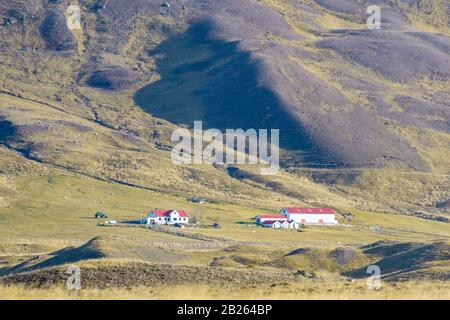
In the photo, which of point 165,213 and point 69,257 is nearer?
point 69,257

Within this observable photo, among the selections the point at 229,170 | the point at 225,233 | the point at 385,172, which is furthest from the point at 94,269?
the point at 385,172

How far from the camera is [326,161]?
189 meters

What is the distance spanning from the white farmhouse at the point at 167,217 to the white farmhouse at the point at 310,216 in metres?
15.8

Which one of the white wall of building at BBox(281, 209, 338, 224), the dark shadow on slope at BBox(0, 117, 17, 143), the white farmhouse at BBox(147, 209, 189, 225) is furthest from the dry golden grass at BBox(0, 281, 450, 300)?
the dark shadow on slope at BBox(0, 117, 17, 143)

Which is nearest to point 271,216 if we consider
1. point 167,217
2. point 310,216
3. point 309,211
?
point 310,216

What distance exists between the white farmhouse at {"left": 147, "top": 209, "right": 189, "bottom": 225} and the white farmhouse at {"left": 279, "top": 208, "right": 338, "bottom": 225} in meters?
15.8

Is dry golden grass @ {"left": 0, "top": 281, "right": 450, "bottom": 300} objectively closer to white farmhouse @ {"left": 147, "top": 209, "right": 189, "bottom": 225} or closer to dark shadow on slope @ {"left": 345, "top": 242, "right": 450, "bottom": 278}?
dark shadow on slope @ {"left": 345, "top": 242, "right": 450, "bottom": 278}

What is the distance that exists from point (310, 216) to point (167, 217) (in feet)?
74.6

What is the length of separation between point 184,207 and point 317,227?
20.1 metres

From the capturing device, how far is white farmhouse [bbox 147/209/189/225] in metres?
133

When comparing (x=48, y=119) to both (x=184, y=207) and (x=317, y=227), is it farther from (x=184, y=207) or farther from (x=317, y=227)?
(x=317, y=227)

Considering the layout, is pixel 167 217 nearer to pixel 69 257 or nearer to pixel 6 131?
pixel 6 131

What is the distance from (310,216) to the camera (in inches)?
5704

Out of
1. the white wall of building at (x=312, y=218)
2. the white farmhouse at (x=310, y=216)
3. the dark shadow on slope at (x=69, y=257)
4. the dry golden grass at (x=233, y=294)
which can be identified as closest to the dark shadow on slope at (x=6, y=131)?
the white farmhouse at (x=310, y=216)
